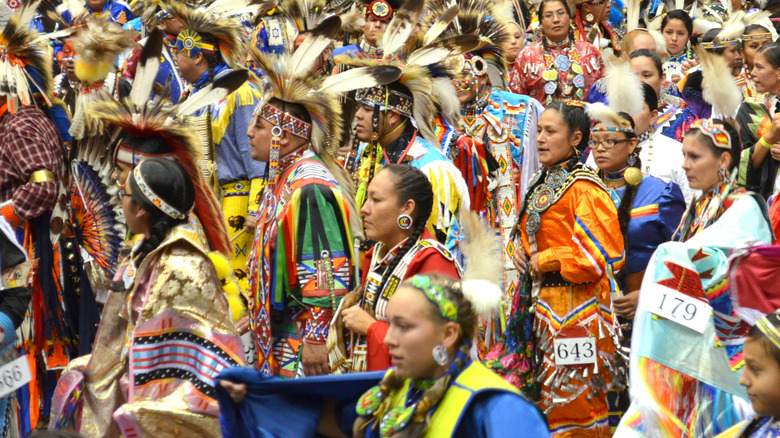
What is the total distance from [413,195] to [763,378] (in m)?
1.71

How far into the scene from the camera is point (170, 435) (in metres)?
3.75

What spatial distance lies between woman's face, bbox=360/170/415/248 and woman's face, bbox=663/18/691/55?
6066mm

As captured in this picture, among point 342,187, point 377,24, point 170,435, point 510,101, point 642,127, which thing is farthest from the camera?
point 377,24

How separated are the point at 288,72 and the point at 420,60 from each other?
1.09 metres

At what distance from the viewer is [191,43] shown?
22.3 feet

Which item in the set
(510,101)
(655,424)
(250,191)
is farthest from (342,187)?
(510,101)

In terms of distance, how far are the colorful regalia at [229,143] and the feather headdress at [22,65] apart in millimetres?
849

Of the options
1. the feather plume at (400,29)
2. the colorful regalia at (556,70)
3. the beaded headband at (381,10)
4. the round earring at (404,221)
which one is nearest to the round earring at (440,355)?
the round earring at (404,221)

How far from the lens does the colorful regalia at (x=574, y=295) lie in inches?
200

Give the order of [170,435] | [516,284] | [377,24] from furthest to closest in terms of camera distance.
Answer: [377,24] → [516,284] → [170,435]

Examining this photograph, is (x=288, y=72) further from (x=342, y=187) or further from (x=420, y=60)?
(x=420, y=60)

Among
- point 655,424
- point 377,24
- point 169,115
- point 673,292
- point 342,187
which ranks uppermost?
point 377,24

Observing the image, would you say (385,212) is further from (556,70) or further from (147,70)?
(556,70)

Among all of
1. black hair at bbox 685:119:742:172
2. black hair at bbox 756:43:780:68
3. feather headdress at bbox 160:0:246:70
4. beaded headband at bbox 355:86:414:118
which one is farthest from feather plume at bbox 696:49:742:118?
feather headdress at bbox 160:0:246:70
